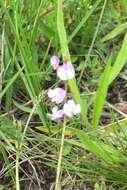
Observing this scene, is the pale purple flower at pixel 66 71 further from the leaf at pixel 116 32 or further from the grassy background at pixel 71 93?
the leaf at pixel 116 32

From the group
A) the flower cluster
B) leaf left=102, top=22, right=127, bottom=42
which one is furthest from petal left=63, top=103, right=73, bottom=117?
leaf left=102, top=22, right=127, bottom=42

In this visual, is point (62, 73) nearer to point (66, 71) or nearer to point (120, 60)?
point (66, 71)

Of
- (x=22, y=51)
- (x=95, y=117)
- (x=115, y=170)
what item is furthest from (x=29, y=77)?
Answer: (x=115, y=170)

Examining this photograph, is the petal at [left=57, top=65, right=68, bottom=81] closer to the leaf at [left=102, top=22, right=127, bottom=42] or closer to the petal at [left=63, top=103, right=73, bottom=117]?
the petal at [left=63, top=103, right=73, bottom=117]

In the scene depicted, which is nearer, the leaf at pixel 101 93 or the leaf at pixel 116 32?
the leaf at pixel 101 93

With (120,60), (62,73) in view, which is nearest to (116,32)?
(120,60)

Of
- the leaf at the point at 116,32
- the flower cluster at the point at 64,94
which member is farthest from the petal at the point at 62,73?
the leaf at the point at 116,32
